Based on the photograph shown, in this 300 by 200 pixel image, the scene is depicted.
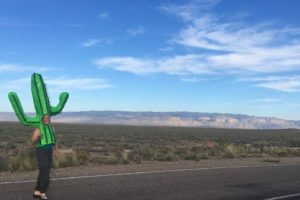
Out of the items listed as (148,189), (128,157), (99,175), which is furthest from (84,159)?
(148,189)

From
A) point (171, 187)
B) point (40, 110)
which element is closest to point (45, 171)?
point (40, 110)

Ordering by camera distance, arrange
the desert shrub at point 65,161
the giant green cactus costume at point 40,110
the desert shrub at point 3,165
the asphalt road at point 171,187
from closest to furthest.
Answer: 1. the giant green cactus costume at point 40,110
2. the asphalt road at point 171,187
3. the desert shrub at point 3,165
4. the desert shrub at point 65,161

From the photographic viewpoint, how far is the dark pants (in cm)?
991

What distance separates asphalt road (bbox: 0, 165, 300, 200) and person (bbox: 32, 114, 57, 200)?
0.52 meters

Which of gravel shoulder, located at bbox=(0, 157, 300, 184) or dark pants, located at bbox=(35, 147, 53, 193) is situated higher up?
dark pants, located at bbox=(35, 147, 53, 193)

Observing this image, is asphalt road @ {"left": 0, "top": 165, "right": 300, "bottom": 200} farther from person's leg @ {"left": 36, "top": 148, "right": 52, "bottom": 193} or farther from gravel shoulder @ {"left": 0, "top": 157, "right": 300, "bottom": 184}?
gravel shoulder @ {"left": 0, "top": 157, "right": 300, "bottom": 184}

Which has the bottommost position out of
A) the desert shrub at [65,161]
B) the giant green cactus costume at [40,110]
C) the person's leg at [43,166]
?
the desert shrub at [65,161]

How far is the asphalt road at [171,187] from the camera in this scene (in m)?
11.0

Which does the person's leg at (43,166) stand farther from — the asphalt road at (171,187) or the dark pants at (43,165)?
the asphalt road at (171,187)

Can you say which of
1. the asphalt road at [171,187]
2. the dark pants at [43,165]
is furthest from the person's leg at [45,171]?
the asphalt road at [171,187]

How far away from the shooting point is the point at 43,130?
984 centimetres

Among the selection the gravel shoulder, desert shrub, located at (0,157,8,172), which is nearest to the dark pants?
the gravel shoulder

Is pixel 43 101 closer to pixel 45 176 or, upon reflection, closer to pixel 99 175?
pixel 45 176

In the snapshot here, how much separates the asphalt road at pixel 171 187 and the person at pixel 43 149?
524 millimetres
